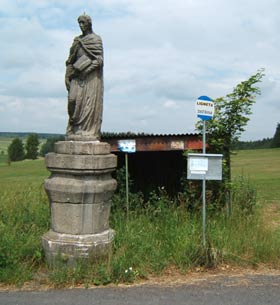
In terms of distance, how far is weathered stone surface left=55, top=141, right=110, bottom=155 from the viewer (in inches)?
247

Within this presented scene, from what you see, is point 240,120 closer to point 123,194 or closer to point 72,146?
point 123,194

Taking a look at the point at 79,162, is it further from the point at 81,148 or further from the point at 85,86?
the point at 85,86

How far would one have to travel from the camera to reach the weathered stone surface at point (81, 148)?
20.6ft

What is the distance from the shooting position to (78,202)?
6.19m

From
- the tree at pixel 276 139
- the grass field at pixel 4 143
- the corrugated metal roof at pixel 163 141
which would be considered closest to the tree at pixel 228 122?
the corrugated metal roof at pixel 163 141

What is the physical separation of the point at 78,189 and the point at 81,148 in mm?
622

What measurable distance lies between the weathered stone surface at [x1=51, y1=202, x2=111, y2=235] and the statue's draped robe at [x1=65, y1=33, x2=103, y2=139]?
3.71 ft

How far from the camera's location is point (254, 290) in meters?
5.46

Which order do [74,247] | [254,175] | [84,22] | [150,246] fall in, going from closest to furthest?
[74,247]
[150,246]
[84,22]
[254,175]

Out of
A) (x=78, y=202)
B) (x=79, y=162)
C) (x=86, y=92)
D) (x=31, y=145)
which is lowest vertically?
(x=78, y=202)

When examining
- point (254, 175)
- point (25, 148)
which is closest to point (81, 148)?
point (254, 175)

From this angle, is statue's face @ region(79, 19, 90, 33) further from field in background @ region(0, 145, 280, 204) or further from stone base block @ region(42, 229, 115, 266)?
field in background @ region(0, 145, 280, 204)

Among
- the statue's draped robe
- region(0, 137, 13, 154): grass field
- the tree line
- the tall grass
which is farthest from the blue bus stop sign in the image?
region(0, 137, 13, 154): grass field

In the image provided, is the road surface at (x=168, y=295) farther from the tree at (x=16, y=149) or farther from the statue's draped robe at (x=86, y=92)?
Answer: the tree at (x=16, y=149)
